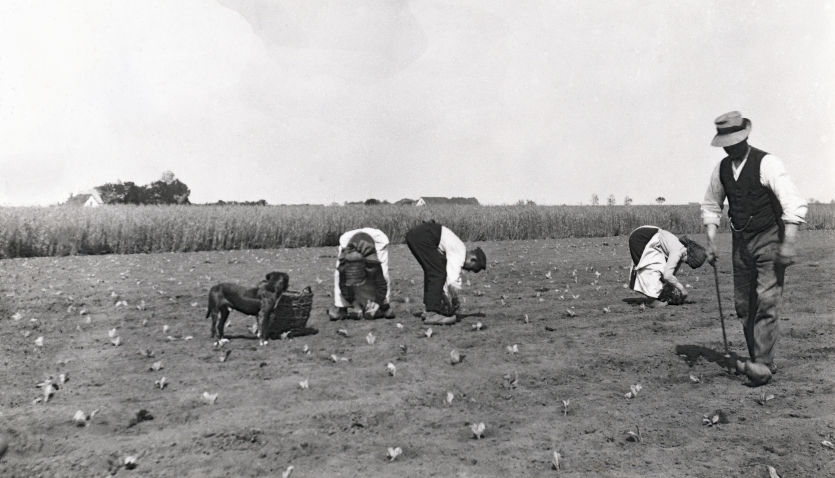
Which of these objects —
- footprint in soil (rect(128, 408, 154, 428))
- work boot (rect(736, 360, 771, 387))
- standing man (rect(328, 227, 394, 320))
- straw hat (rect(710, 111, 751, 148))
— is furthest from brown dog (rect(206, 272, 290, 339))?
work boot (rect(736, 360, 771, 387))

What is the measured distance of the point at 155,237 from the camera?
20.1 metres

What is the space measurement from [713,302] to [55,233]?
1853 centimetres

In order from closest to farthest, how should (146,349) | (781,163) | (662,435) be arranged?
(662,435), (781,163), (146,349)

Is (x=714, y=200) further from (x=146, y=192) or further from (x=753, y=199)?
(x=146, y=192)

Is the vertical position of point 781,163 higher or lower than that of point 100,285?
higher

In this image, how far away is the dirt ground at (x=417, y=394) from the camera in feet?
13.4

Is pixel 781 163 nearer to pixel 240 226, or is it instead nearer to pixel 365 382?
pixel 365 382

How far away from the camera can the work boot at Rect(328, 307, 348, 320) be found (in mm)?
8852

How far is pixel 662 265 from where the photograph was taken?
1006 centimetres

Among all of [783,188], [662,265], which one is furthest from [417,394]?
[662,265]

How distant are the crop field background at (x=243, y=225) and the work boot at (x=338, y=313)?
44.1 ft

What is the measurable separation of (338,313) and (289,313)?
5.07ft

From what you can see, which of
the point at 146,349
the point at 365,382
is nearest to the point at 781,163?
the point at 365,382

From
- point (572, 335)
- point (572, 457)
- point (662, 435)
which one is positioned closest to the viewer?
point (572, 457)
